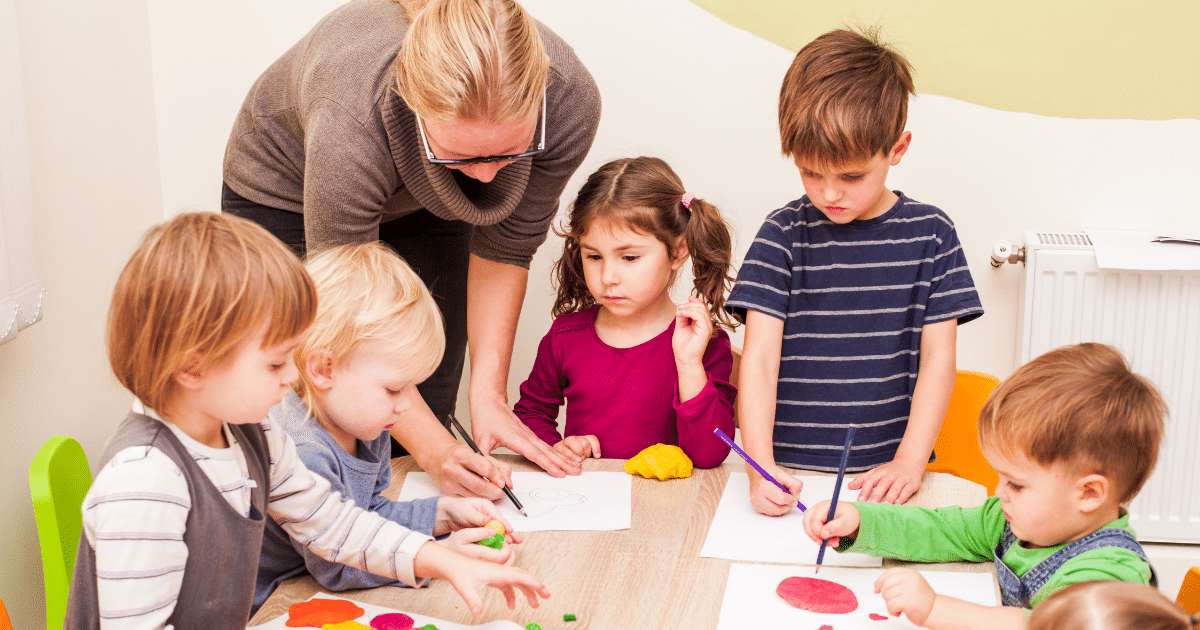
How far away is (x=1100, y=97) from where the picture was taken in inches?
71.7

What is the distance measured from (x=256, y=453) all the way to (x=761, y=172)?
1331 millimetres

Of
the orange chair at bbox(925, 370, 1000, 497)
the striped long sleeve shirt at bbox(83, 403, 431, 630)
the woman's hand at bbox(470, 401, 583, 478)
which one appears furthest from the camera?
the orange chair at bbox(925, 370, 1000, 497)

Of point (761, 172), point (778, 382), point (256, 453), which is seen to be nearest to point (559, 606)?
point (256, 453)

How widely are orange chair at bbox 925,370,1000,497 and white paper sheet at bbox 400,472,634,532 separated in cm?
51

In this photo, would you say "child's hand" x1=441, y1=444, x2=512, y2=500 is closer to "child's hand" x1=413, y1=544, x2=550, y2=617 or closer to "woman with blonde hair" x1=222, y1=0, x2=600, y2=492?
"woman with blonde hair" x1=222, y1=0, x2=600, y2=492

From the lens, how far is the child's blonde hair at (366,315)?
3.11ft

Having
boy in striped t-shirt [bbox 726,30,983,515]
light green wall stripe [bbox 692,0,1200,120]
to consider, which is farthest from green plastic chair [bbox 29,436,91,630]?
light green wall stripe [bbox 692,0,1200,120]

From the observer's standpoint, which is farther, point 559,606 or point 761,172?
point 761,172

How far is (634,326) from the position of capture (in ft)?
4.93

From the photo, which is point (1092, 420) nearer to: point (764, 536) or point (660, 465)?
point (764, 536)

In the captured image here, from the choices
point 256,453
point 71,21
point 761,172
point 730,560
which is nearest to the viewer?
point 256,453

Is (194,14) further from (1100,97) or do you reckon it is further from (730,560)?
(1100,97)

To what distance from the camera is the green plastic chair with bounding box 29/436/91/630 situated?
3.45 feet

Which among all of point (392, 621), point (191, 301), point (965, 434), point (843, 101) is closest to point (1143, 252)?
point (965, 434)
